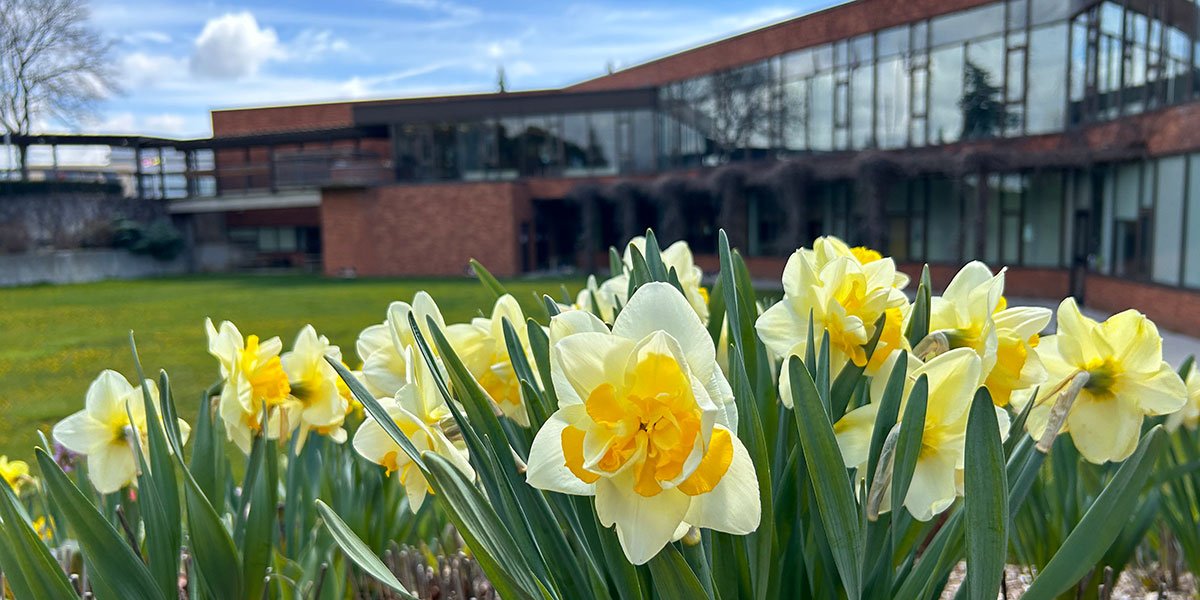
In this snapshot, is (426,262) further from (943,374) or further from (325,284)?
(943,374)

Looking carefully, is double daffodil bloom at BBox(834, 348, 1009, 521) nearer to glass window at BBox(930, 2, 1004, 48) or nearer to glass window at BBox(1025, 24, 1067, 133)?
glass window at BBox(1025, 24, 1067, 133)

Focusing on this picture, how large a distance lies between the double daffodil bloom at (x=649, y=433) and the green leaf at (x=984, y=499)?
30 centimetres

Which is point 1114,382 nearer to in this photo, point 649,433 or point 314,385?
point 649,433

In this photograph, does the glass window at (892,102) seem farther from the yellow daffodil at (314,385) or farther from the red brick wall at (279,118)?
the red brick wall at (279,118)

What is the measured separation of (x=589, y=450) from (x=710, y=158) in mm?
24034

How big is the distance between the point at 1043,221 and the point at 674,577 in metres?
18.8

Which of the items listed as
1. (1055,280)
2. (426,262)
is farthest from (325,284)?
(1055,280)

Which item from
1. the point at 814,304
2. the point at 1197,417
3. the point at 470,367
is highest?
the point at 814,304

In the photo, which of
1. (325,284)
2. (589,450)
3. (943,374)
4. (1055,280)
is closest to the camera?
(589,450)

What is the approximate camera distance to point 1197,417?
2.32 meters

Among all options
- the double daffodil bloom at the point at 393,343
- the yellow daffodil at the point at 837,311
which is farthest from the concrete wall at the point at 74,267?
the yellow daffodil at the point at 837,311

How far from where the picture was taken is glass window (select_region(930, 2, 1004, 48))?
17500 millimetres

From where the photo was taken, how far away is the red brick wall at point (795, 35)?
62.0 feet

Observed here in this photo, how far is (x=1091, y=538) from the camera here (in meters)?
1.04
